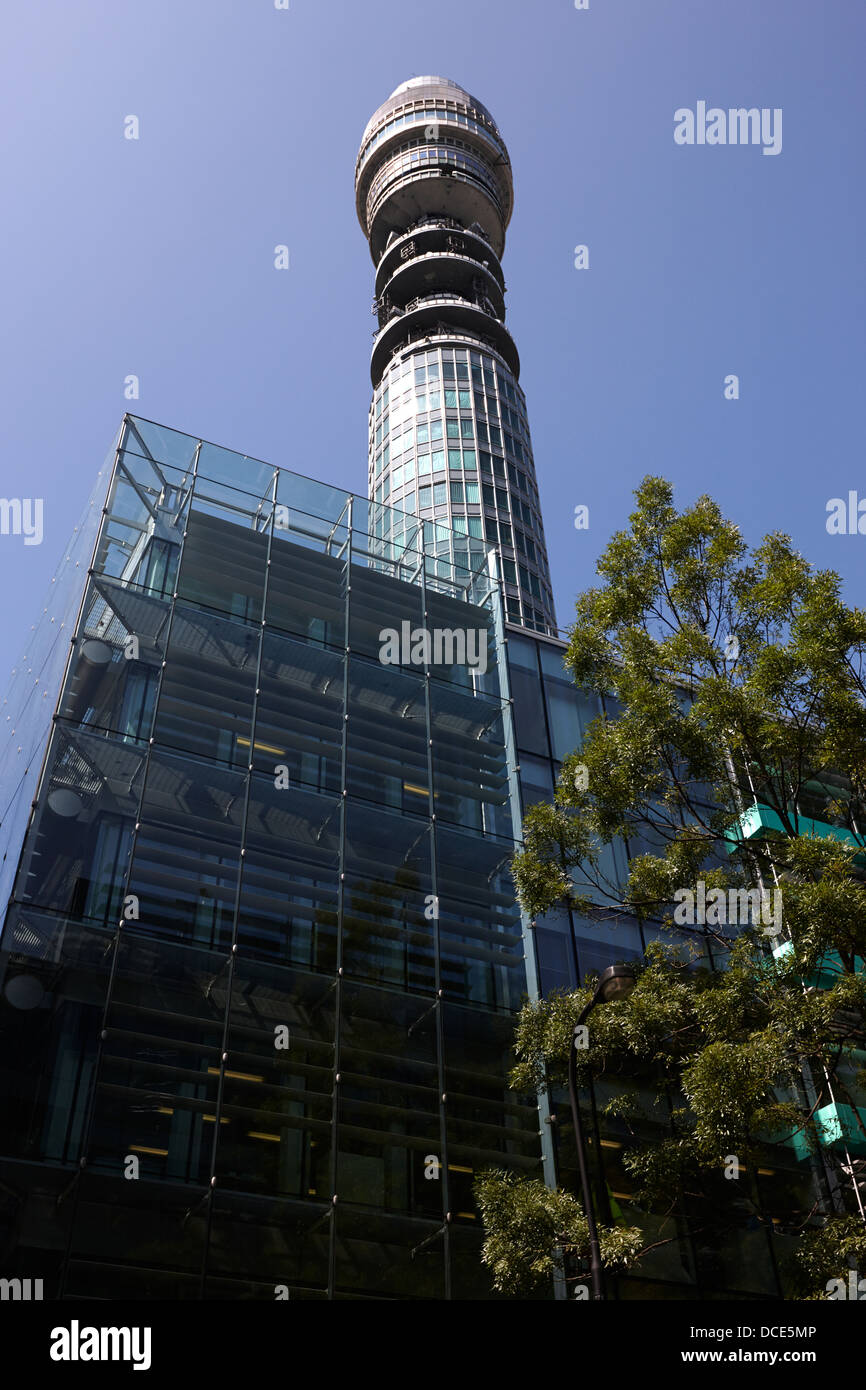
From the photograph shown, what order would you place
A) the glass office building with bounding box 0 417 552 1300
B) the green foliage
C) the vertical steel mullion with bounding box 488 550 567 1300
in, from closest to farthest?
1. the green foliage
2. the glass office building with bounding box 0 417 552 1300
3. the vertical steel mullion with bounding box 488 550 567 1300

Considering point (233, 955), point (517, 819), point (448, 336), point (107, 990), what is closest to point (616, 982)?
point (233, 955)

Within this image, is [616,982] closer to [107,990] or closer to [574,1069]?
[574,1069]

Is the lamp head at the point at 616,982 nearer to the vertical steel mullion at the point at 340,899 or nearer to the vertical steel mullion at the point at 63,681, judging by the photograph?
the vertical steel mullion at the point at 340,899

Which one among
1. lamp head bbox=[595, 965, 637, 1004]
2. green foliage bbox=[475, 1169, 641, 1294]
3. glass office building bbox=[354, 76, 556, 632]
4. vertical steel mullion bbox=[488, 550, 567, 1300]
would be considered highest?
glass office building bbox=[354, 76, 556, 632]

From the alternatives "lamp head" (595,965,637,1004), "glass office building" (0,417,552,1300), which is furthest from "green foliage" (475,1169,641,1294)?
"lamp head" (595,965,637,1004)

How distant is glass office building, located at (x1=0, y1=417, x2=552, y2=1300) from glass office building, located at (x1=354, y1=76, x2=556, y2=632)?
Answer: 36.4 metres

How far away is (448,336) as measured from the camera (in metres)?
82.9

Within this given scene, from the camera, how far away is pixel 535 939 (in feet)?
73.2

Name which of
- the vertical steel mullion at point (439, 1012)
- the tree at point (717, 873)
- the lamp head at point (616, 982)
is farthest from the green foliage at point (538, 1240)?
the lamp head at point (616, 982)

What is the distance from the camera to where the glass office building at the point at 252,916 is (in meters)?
16.6

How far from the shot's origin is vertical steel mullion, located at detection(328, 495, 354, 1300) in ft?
56.2

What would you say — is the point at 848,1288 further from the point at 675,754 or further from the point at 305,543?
the point at 305,543

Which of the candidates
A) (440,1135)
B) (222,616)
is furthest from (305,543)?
(440,1135)

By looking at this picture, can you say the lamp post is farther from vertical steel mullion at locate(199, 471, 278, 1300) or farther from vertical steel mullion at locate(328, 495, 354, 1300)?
vertical steel mullion at locate(199, 471, 278, 1300)
